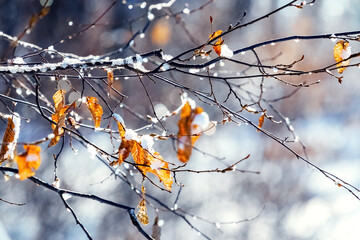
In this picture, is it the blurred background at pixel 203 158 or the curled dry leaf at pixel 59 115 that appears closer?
the curled dry leaf at pixel 59 115

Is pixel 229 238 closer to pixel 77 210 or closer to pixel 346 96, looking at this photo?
pixel 77 210

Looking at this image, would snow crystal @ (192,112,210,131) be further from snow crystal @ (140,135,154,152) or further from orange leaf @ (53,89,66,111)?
orange leaf @ (53,89,66,111)

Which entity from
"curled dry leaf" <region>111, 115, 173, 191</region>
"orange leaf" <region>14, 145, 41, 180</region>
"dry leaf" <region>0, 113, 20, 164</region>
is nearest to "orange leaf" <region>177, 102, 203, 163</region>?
"curled dry leaf" <region>111, 115, 173, 191</region>

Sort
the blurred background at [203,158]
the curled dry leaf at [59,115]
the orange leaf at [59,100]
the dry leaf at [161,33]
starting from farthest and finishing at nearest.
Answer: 1. the dry leaf at [161,33]
2. the blurred background at [203,158]
3. the orange leaf at [59,100]
4. the curled dry leaf at [59,115]

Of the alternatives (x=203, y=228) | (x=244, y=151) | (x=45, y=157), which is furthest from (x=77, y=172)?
(x=244, y=151)

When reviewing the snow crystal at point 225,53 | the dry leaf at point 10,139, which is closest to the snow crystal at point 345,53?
the snow crystal at point 225,53

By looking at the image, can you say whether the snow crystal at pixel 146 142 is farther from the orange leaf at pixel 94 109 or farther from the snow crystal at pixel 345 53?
the snow crystal at pixel 345 53
